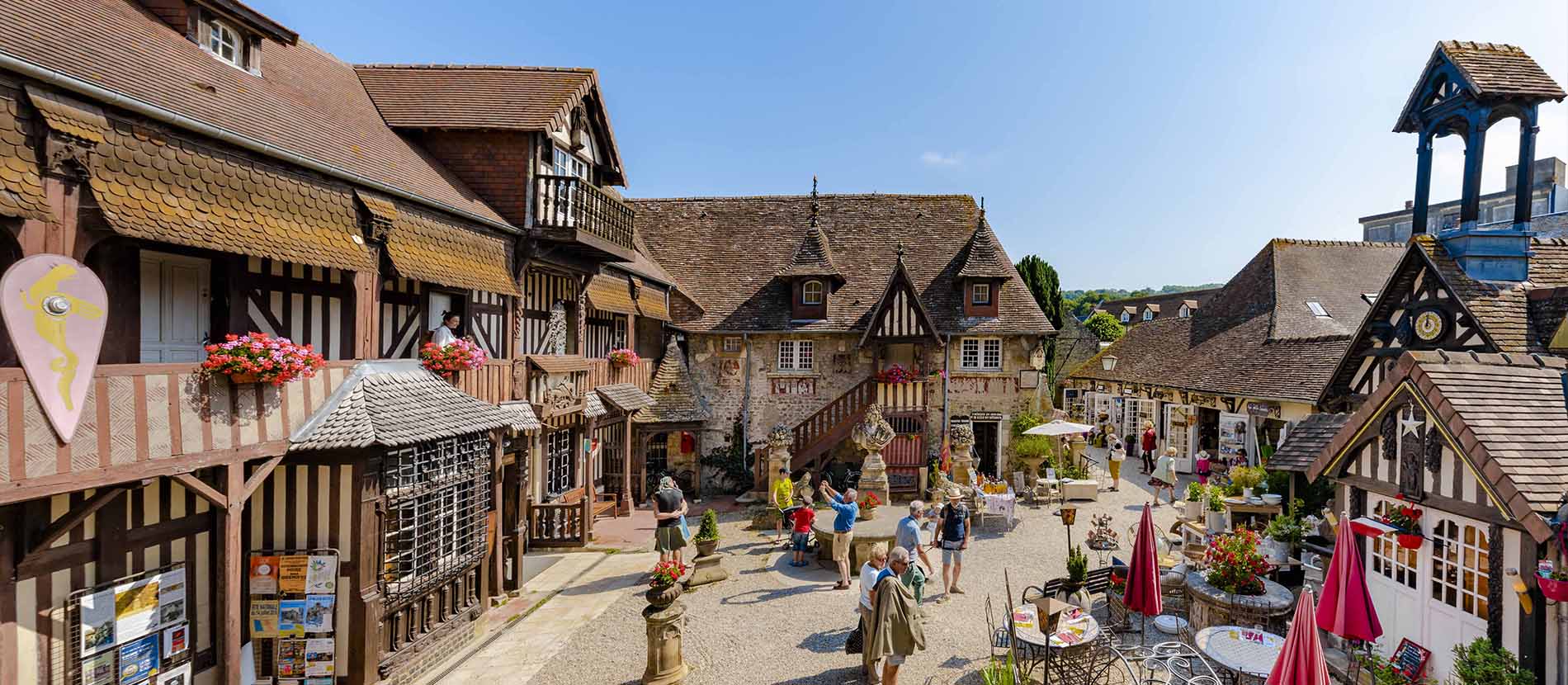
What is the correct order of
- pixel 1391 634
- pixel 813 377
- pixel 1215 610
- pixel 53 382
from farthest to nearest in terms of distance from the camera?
pixel 813 377, pixel 1215 610, pixel 1391 634, pixel 53 382

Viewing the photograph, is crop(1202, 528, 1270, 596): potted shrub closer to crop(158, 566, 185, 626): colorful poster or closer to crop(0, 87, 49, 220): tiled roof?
crop(158, 566, 185, 626): colorful poster

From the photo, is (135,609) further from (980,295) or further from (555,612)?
(980,295)

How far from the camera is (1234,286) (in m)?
23.6

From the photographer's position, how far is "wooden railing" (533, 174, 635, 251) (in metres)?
11.7

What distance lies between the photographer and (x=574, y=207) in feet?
39.5

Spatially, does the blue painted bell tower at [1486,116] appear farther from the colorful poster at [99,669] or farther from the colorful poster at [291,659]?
the colorful poster at [99,669]

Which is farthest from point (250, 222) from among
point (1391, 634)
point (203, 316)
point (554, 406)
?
point (1391, 634)

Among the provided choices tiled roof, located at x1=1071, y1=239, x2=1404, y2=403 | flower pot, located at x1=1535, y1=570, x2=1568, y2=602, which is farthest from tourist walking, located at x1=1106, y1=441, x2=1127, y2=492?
flower pot, located at x1=1535, y1=570, x2=1568, y2=602

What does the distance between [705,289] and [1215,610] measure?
1531 cm

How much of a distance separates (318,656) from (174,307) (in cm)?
414

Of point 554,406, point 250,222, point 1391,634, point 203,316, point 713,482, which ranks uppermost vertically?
point 250,222

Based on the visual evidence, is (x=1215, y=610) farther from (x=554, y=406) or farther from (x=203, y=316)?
(x=203, y=316)

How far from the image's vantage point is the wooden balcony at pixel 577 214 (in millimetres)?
11516

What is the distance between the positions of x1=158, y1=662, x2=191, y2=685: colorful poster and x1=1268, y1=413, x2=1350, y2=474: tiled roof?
1444cm
